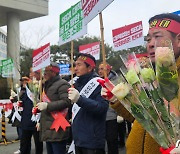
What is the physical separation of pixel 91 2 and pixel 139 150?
140cm

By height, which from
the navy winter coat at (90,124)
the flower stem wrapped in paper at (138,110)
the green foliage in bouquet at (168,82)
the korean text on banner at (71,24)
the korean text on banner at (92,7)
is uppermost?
the korean text on banner at (71,24)

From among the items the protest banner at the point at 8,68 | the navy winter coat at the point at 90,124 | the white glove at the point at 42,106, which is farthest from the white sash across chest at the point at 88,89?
the protest banner at the point at 8,68

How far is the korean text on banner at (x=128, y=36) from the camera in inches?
277

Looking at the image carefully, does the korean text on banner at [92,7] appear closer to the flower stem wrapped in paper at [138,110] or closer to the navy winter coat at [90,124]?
the navy winter coat at [90,124]

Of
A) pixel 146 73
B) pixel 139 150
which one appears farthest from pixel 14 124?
pixel 146 73

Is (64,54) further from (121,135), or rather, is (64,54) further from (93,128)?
(93,128)

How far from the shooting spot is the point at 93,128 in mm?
3576

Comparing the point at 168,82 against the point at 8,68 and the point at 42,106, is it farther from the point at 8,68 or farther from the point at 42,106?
the point at 8,68

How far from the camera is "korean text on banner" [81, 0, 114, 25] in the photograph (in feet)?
8.71

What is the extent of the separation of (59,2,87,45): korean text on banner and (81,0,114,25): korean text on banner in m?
1.13

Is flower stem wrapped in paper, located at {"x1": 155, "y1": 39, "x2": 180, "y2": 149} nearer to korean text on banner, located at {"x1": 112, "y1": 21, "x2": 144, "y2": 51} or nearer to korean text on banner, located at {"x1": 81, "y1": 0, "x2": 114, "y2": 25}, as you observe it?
korean text on banner, located at {"x1": 81, "y1": 0, "x2": 114, "y2": 25}

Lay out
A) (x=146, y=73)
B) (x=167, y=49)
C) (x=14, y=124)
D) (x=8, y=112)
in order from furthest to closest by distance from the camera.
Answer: (x=8, y=112), (x=14, y=124), (x=146, y=73), (x=167, y=49)

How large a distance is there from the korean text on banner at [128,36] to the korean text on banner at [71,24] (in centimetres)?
236

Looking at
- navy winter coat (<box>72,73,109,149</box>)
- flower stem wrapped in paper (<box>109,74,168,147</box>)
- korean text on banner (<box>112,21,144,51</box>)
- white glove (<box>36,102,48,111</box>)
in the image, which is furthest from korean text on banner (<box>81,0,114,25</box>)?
korean text on banner (<box>112,21,144,51</box>)
